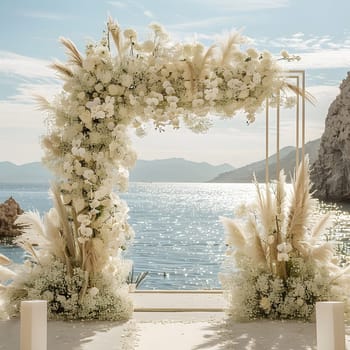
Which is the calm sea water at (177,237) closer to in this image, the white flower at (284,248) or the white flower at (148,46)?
the white flower at (284,248)

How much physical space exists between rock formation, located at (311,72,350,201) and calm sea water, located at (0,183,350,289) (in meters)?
0.75

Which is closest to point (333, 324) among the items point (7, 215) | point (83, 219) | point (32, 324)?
point (32, 324)

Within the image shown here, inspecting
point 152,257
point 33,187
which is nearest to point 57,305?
point 152,257

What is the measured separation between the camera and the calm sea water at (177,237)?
21672mm

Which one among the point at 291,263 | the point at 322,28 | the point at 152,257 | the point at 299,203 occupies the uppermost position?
the point at 322,28

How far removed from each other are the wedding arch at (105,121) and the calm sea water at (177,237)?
1.37 m

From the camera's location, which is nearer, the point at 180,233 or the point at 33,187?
the point at 180,233

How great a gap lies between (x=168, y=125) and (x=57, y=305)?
5.38 ft

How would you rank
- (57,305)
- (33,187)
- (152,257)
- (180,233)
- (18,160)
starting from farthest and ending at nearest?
(33,187) → (18,160) → (180,233) → (152,257) → (57,305)

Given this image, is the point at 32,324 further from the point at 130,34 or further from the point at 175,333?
the point at 130,34

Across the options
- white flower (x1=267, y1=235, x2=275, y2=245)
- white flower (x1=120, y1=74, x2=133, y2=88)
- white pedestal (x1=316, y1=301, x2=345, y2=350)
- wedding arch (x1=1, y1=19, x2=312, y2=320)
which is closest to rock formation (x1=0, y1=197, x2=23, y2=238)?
wedding arch (x1=1, y1=19, x2=312, y2=320)

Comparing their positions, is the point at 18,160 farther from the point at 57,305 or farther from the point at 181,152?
the point at 57,305

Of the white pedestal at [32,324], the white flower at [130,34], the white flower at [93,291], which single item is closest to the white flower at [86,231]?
the white flower at [93,291]

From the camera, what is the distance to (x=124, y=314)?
556 cm
